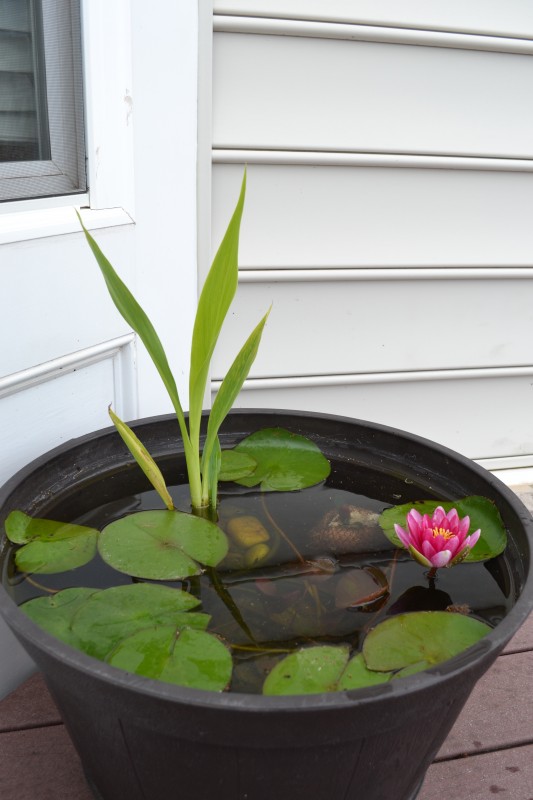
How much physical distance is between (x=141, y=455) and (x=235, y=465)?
20 cm

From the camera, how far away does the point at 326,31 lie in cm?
120

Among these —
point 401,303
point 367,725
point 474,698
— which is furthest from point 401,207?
point 367,725

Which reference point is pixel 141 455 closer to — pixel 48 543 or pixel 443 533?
pixel 48 543

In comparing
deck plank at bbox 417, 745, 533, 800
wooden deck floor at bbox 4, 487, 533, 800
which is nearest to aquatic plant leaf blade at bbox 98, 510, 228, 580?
wooden deck floor at bbox 4, 487, 533, 800

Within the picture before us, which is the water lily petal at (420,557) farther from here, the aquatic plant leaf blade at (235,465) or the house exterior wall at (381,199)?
the house exterior wall at (381,199)

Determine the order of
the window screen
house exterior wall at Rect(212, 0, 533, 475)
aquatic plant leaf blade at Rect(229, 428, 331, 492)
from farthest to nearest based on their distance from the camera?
1. house exterior wall at Rect(212, 0, 533, 475)
2. aquatic plant leaf blade at Rect(229, 428, 331, 492)
3. the window screen

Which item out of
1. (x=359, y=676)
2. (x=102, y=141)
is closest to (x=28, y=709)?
(x=359, y=676)

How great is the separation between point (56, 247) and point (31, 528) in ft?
1.22

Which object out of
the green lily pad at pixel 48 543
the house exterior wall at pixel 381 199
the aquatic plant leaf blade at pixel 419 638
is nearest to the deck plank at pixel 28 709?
the green lily pad at pixel 48 543

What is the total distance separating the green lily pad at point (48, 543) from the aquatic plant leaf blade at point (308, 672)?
0.92 ft

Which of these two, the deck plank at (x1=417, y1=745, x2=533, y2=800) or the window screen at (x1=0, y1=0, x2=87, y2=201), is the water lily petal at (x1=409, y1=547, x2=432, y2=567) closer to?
the deck plank at (x1=417, y1=745, x2=533, y2=800)

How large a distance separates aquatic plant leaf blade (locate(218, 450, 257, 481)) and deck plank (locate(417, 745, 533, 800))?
476 mm

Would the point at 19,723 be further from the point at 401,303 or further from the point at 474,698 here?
the point at 401,303

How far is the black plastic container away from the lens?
562 mm
